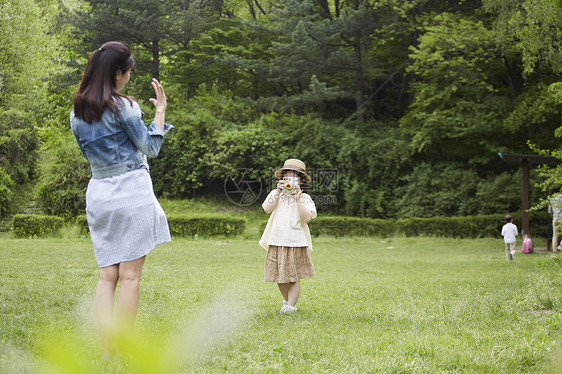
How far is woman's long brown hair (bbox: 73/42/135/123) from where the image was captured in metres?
3.35

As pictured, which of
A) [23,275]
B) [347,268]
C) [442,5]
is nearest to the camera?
[23,275]

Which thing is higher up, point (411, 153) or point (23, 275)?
point (411, 153)

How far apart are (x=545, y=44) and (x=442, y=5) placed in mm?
14331

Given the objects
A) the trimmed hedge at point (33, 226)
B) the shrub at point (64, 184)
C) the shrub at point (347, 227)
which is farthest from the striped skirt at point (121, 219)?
the shrub at point (64, 184)

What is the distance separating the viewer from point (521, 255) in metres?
15.4

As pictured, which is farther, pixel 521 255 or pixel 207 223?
pixel 207 223

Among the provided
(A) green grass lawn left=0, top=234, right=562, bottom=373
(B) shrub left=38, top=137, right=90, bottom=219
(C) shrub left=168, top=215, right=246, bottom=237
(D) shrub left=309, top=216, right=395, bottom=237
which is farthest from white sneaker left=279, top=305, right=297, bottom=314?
(B) shrub left=38, top=137, right=90, bottom=219

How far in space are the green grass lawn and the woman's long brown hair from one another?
4.53 feet

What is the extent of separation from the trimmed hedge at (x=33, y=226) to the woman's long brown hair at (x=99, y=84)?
1736cm

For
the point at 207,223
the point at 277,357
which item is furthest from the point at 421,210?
the point at 277,357

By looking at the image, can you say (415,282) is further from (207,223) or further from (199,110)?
(199,110)

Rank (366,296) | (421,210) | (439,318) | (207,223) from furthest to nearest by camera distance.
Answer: (421,210)
(207,223)
(366,296)
(439,318)

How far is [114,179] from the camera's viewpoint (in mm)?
3422

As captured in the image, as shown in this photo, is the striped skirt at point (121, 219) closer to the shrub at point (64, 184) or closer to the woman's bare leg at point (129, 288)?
the woman's bare leg at point (129, 288)
